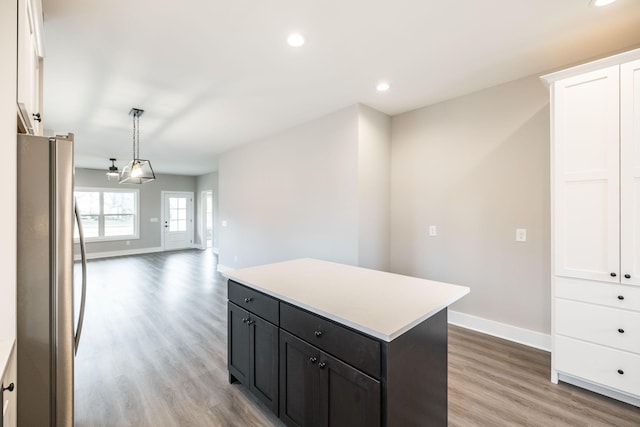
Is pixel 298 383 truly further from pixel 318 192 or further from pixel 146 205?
pixel 146 205

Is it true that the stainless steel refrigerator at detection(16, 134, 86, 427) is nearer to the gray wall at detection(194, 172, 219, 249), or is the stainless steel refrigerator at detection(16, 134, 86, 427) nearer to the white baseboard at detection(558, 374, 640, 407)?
the white baseboard at detection(558, 374, 640, 407)

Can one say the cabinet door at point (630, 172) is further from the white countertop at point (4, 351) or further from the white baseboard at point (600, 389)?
the white countertop at point (4, 351)

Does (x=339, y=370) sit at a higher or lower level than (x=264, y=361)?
higher

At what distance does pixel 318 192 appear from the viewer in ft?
13.3

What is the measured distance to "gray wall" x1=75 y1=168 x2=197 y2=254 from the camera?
8484mm

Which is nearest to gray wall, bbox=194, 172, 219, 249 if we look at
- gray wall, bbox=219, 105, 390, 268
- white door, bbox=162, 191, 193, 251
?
white door, bbox=162, 191, 193, 251

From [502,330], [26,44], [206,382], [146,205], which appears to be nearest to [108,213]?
[146,205]

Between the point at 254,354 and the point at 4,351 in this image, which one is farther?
the point at 254,354

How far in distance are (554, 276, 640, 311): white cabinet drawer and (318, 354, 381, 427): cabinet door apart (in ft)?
6.23

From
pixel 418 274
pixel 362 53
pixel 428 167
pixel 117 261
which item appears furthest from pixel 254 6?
pixel 117 261

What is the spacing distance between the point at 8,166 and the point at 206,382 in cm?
196

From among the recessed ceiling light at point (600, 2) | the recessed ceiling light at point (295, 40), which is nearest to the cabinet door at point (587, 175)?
the recessed ceiling light at point (600, 2)

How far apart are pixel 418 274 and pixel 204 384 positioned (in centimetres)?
266

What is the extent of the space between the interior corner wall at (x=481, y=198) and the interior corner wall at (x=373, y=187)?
14cm
